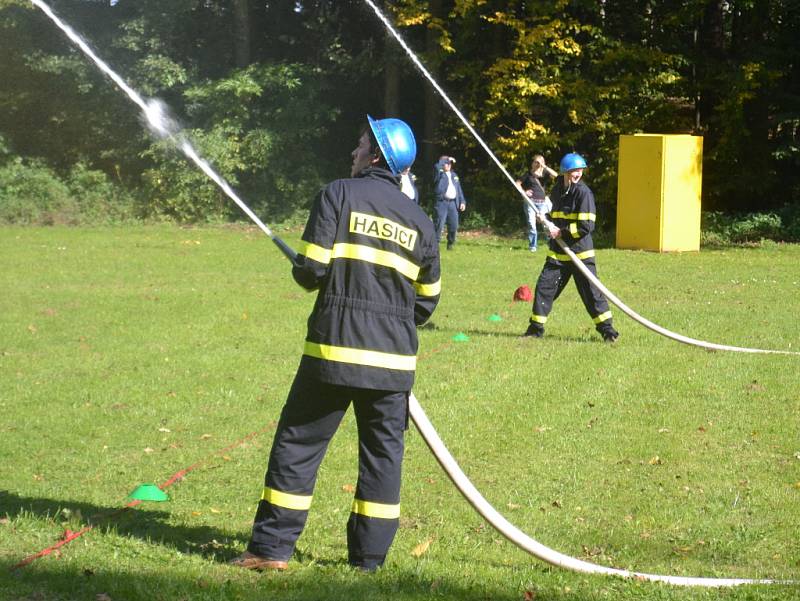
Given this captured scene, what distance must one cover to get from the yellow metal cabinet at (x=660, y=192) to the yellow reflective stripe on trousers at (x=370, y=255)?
1851 centimetres

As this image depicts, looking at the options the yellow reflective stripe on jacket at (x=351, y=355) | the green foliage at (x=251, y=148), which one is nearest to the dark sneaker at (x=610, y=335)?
the yellow reflective stripe on jacket at (x=351, y=355)

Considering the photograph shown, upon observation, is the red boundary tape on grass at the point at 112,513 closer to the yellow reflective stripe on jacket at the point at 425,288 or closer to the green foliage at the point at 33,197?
the yellow reflective stripe on jacket at the point at 425,288

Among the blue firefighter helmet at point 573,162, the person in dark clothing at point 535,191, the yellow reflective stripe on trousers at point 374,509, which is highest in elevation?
the blue firefighter helmet at point 573,162

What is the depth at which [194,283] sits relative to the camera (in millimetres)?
17406

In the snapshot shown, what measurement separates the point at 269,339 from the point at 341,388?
24.2ft

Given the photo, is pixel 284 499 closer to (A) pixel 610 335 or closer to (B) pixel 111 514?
(B) pixel 111 514

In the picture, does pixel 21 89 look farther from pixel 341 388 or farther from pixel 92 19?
pixel 341 388

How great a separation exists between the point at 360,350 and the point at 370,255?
42 centimetres

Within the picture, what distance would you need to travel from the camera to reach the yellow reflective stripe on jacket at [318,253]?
4.98 m

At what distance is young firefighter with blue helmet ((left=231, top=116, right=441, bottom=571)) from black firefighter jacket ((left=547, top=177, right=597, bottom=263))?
22.2 ft

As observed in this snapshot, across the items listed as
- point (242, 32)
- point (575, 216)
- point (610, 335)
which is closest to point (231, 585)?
point (575, 216)

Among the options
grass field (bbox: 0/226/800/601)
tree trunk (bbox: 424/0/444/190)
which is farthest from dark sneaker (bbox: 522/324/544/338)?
tree trunk (bbox: 424/0/444/190)

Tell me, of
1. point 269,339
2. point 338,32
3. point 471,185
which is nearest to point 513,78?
point 471,185

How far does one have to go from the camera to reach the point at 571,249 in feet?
40.0
